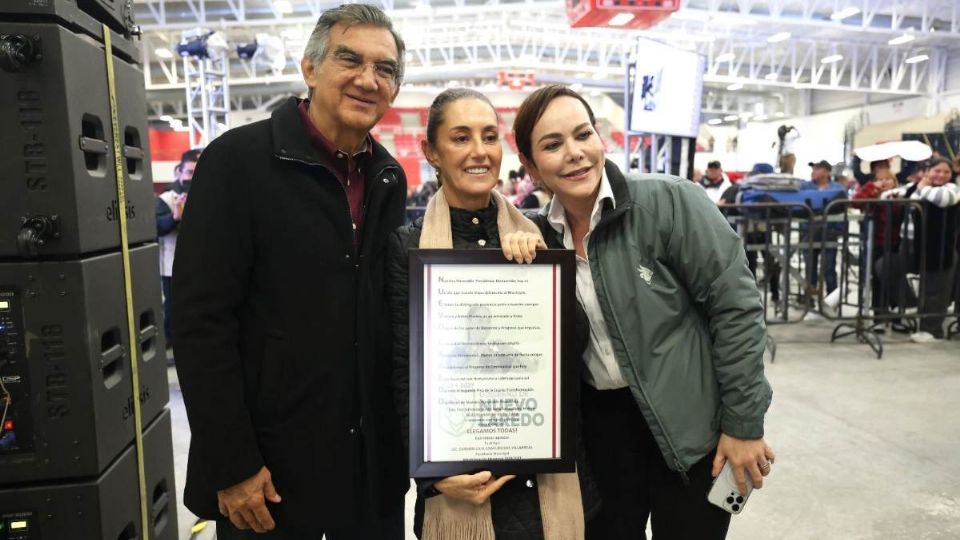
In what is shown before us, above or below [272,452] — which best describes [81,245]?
above

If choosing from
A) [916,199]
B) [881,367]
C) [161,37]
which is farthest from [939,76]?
[161,37]

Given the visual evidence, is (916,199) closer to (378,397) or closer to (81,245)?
(378,397)

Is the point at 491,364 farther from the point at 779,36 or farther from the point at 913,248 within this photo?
the point at 779,36

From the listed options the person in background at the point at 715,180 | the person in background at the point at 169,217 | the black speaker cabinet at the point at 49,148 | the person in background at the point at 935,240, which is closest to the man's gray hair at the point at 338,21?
the black speaker cabinet at the point at 49,148

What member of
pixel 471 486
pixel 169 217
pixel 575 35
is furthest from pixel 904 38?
pixel 471 486

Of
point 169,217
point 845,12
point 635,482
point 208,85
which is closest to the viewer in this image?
point 635,482

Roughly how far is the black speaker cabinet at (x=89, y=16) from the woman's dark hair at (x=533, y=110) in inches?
42.4

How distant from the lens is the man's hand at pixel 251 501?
1387 millimetres

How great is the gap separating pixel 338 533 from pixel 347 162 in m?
0.95

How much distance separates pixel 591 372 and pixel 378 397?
542mm

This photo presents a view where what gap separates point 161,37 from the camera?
15.6m

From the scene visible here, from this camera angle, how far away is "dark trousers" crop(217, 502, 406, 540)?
1.49 m

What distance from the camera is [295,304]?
4.62 feet

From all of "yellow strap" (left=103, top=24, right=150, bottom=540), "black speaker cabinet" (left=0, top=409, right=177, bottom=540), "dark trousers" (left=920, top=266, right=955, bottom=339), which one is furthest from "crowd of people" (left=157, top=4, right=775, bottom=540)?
"dark trousers" (left=920, top=266, right=955, bottom=339)
